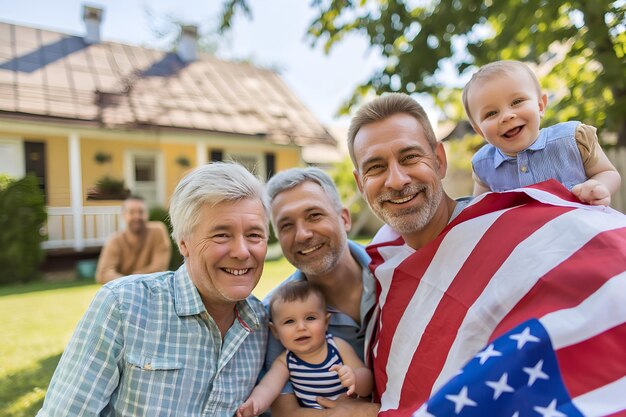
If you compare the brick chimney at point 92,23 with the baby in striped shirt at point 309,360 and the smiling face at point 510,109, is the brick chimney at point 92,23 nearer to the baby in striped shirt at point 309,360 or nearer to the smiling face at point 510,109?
the baby in striped shirt at point 309,360

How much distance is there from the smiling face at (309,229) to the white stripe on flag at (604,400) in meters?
1.41

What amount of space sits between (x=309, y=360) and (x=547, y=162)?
1.42 metres

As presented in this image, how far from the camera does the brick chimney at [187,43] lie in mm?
16797

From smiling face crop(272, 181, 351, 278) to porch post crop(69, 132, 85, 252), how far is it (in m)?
11.7

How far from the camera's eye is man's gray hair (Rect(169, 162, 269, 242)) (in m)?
1.94

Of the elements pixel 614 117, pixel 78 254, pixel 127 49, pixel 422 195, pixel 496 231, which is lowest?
pixel 78 254

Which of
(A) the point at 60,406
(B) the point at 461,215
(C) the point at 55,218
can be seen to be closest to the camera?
(A) the point at 60,406

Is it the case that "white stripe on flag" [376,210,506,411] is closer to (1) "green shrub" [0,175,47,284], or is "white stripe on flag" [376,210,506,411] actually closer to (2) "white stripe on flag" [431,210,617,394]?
(2) "white stripe on flag" [431,210,617,394]

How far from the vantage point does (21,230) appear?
10.7 meters

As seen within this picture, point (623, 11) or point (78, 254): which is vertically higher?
point (623, 11)

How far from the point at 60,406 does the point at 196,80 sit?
15.4m

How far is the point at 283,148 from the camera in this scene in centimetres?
1585

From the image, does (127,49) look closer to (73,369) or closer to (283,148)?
(283,148)

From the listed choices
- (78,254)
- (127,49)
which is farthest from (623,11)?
(127,49)
